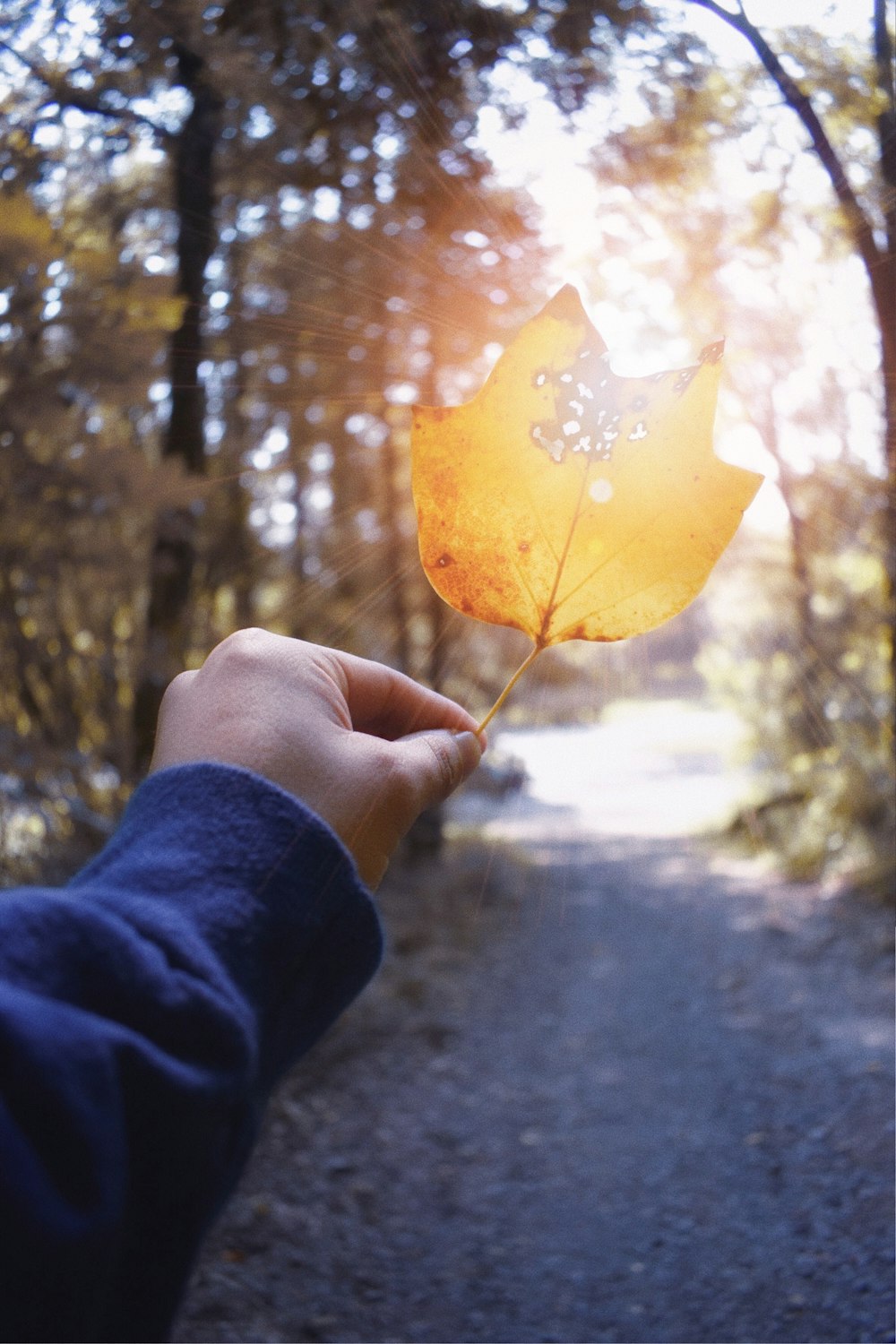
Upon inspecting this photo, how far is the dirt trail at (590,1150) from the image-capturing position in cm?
130

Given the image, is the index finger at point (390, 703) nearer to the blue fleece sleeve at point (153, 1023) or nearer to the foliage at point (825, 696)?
the blue fleece sleeve at point (153, 1023)

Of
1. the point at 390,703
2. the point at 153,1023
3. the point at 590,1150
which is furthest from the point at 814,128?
the point at 590,1150

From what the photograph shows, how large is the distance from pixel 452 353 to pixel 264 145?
37 centimetres

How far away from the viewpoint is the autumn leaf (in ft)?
2.17

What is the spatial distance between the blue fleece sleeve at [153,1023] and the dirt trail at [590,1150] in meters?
0.93

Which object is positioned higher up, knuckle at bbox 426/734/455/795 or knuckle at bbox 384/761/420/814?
knuckle at bbox 384/761/420/814

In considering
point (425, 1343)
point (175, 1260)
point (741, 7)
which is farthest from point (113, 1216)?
point (425, 1343)

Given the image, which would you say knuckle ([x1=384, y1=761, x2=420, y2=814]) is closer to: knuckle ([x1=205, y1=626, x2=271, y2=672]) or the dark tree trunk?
knuckle ([x1=205, y1=626, x2=271, y2=672])

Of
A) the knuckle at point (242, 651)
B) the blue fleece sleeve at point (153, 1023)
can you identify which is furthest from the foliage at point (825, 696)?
the blue fleece sleeve at point (153, 1023)

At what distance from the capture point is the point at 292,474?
185cm

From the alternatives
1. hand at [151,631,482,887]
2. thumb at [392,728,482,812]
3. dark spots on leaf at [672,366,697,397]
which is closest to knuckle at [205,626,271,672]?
hand at [151,631,482,887]

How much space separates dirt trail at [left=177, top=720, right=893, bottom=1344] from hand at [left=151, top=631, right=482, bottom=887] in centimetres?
→ 90

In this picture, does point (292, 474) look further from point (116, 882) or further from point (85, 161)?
point (116, 882)

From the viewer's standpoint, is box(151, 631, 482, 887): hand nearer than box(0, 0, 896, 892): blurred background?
Yes
